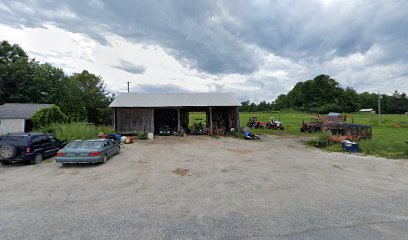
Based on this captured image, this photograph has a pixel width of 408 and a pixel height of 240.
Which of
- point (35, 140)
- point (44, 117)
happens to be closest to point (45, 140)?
point (35, 140)

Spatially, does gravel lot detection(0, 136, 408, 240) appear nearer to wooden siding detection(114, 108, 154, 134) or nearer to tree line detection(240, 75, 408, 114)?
wooden siding detection(114, 108, 154, 134)

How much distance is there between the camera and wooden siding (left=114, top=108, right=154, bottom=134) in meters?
22.0

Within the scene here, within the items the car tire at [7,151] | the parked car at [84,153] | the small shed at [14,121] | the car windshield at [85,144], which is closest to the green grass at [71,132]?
the car tire at [7,151]

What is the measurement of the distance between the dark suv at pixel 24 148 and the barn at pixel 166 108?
1064 cm

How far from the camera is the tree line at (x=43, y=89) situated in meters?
27.9

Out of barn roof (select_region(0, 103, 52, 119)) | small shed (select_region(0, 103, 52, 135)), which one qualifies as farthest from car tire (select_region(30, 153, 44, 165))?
small shed (select_region(0, 103, 52, 135))

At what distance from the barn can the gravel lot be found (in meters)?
12.5

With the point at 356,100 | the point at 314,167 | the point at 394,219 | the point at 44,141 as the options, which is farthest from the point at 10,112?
the point at 356,100

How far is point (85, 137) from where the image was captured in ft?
50.2

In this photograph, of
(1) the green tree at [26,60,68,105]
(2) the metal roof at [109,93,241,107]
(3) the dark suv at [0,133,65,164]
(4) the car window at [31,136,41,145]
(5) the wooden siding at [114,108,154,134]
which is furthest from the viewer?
(1) the green tree at [26,60,68,105]

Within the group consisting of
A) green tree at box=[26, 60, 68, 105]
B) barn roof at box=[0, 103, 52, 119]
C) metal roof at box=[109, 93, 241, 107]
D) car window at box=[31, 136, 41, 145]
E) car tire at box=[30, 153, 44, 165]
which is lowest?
car tire at box=[30, 153, 44, 165]

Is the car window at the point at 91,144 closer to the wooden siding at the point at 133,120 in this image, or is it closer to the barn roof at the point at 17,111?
the wooden siding at the point at 133,120

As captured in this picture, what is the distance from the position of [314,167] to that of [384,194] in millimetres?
3468

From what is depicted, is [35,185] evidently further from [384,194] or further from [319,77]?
[319,77]
